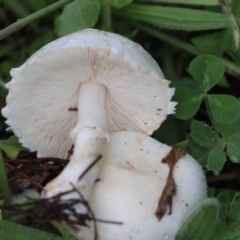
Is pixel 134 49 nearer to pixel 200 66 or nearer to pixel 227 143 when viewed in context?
pixel 200 66

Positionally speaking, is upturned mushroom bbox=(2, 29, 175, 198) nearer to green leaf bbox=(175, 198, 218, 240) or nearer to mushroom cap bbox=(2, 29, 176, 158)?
mushroom cap bbox=(2, 29, 176, 158)

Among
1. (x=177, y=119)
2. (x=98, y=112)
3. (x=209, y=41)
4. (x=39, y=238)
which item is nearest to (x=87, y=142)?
(x=98, y=112)

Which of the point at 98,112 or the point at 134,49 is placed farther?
the point at 98,112

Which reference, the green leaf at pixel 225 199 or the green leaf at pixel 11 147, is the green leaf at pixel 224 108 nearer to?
the green leaf at pixel 225 199

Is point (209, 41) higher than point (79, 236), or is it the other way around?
point (209, 41)

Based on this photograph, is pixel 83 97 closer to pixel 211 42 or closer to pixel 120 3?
pixel 120 3

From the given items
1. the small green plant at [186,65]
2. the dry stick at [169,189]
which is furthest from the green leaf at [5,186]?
the dry stick at [169,189]
